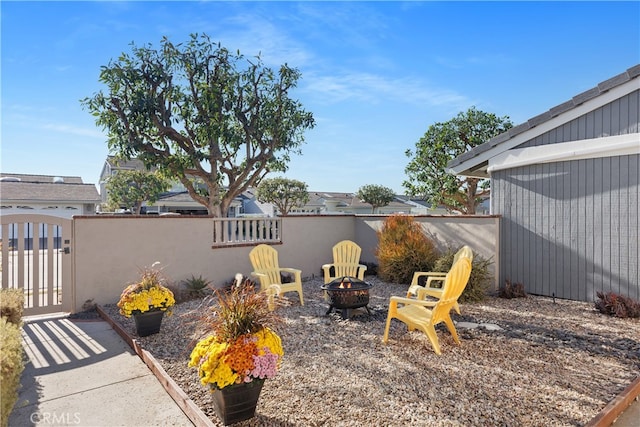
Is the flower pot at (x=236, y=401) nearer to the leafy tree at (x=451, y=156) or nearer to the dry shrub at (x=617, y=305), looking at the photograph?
the dry shrub at (x=617, y=305)

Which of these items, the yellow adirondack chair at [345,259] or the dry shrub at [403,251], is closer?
the yellow adirondack chair at [345,259]

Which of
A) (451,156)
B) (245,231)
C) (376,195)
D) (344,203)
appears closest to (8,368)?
(245,231)

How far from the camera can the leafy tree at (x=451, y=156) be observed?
12.7 m

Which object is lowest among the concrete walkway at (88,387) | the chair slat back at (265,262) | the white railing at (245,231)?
the concrete walkway at (88,387)

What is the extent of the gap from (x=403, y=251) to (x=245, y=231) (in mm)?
3185

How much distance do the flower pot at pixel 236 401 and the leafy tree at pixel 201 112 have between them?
6184 millimetres

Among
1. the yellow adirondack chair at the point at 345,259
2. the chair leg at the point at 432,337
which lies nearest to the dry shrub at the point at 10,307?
the chair leg at the point at 432,337

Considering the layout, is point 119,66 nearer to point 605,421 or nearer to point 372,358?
point 372,358

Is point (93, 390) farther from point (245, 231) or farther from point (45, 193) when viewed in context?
point (45, 193)

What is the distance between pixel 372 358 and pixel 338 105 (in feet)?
22.6

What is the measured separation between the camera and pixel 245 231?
7301 mm

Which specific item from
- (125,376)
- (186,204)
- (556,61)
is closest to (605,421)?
(125,376)

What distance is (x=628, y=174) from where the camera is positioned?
535 centimetres

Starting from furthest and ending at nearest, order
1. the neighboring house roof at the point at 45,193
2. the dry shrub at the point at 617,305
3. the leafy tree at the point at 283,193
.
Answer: the leafy tree at the point at 283,193, the neighboring house roof at the point at 45,193, the dry shrub at the point at 617,305
